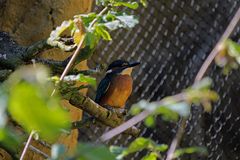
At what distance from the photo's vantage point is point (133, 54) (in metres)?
2.46

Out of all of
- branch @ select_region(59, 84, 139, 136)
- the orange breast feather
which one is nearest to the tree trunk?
branch @ select_region(59, 84, 139, 136)

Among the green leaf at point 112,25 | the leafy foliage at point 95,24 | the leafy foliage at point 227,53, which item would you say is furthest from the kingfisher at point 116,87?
the leafy foliage at point 227,53

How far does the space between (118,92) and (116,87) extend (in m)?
0.04

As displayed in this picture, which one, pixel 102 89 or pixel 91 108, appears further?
pixel 102 89

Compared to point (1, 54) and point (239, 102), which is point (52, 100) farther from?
point (239, 102)

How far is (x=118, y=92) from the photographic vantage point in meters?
1.99

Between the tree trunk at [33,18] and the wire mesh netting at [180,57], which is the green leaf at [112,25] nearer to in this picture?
the tree trunk at [33,18]

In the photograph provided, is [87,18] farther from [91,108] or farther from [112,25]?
[91,108]

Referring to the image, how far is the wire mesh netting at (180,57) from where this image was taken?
7.86ft

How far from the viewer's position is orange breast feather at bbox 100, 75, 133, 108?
1979 millimetres

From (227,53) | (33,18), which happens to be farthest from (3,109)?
(33,18)

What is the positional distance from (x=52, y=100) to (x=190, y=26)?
2.28 metres

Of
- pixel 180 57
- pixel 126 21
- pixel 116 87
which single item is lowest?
pixel 180 57

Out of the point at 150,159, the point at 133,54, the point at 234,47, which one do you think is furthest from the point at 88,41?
the point at 133,54
